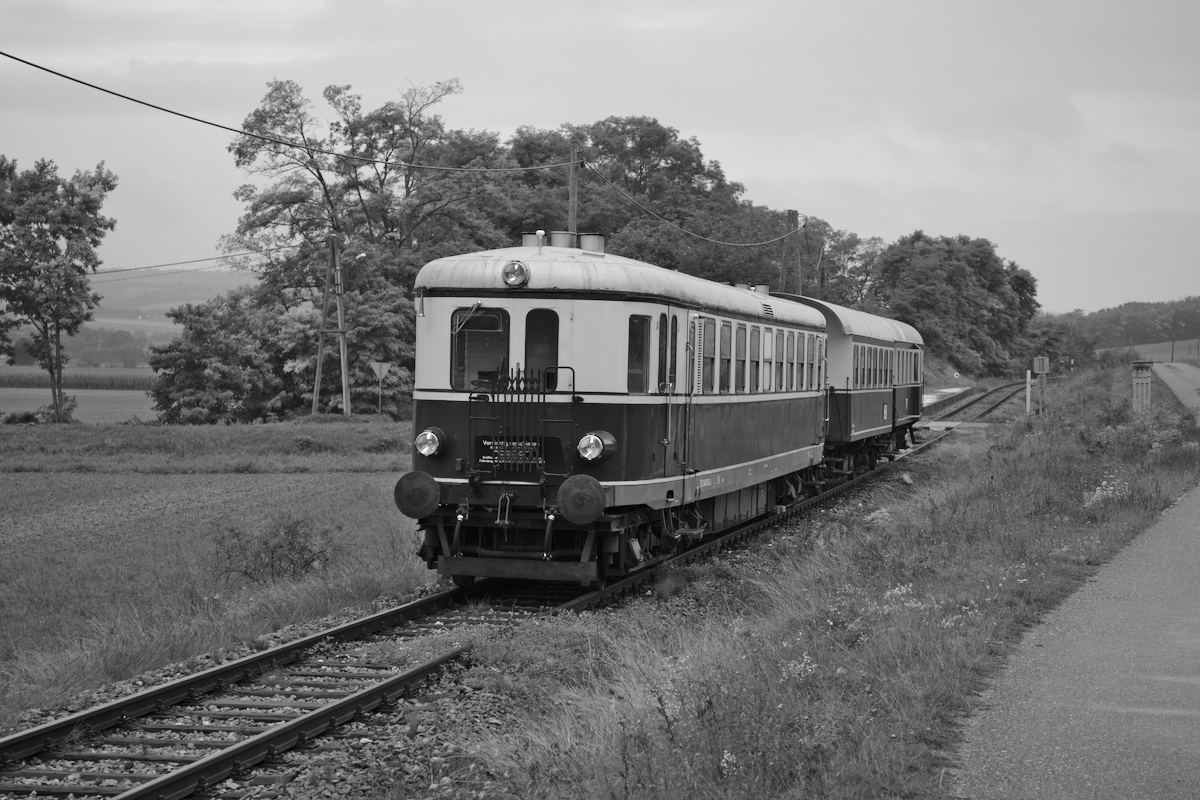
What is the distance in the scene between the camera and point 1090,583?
10828mm

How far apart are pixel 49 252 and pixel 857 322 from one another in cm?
3177

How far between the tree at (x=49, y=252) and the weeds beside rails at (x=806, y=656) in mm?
34050

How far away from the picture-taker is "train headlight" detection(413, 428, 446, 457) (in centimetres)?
1153

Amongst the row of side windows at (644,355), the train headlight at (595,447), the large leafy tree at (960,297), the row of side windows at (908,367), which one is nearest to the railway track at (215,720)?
the train headlight at (595,447)

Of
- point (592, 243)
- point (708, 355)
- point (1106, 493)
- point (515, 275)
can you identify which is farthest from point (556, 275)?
point (1106, 493)

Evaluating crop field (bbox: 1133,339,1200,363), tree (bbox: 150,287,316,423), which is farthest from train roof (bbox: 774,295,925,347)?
crop field (bbox: 1133,339,1200,363)

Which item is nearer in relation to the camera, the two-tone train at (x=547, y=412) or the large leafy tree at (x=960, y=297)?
the two-tone train at (x=547, y=412)

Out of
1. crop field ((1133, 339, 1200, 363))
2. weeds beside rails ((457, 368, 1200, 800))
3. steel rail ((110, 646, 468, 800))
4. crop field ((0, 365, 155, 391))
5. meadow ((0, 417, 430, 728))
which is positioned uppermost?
crop field ((1133, 339, 1200, 363))

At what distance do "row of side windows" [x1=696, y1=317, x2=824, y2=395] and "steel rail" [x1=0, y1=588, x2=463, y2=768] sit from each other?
4.64 m

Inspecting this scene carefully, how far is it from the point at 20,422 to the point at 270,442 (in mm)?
12278

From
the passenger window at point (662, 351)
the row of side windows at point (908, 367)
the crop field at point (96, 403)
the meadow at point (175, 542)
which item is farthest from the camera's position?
the crop field at point (96, 403)

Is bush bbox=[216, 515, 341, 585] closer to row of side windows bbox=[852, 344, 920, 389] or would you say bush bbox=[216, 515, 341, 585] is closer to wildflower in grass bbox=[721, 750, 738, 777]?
wildflower in grass bbox=[721, 750, 738, 777]

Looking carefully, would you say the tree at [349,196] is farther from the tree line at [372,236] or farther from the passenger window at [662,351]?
the passenger window at [662,351]

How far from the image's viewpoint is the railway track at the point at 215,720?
663 centimetres
